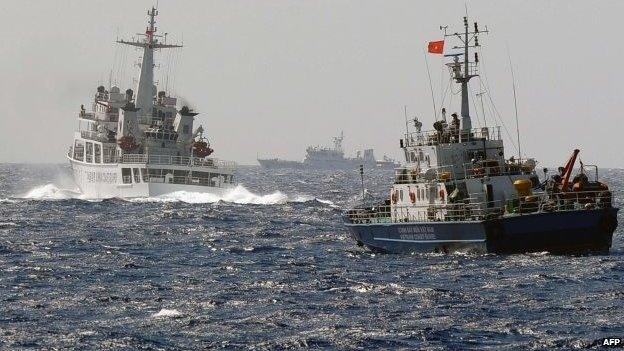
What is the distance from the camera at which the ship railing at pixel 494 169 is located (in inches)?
1933

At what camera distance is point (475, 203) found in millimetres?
46219

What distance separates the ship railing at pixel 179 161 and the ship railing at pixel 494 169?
53503mm

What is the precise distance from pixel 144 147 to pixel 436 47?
55353mm

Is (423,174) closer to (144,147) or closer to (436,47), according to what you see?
(436,47)

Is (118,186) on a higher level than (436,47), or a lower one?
lower

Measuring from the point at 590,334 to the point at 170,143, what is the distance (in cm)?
7930

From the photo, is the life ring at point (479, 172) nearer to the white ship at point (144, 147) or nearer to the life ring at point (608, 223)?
the life ring at point (608, 223)

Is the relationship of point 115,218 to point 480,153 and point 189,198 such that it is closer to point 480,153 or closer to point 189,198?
point 189,198

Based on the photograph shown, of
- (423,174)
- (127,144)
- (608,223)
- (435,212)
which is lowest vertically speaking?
(608,223)

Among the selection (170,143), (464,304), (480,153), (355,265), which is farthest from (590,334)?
(170,143)
